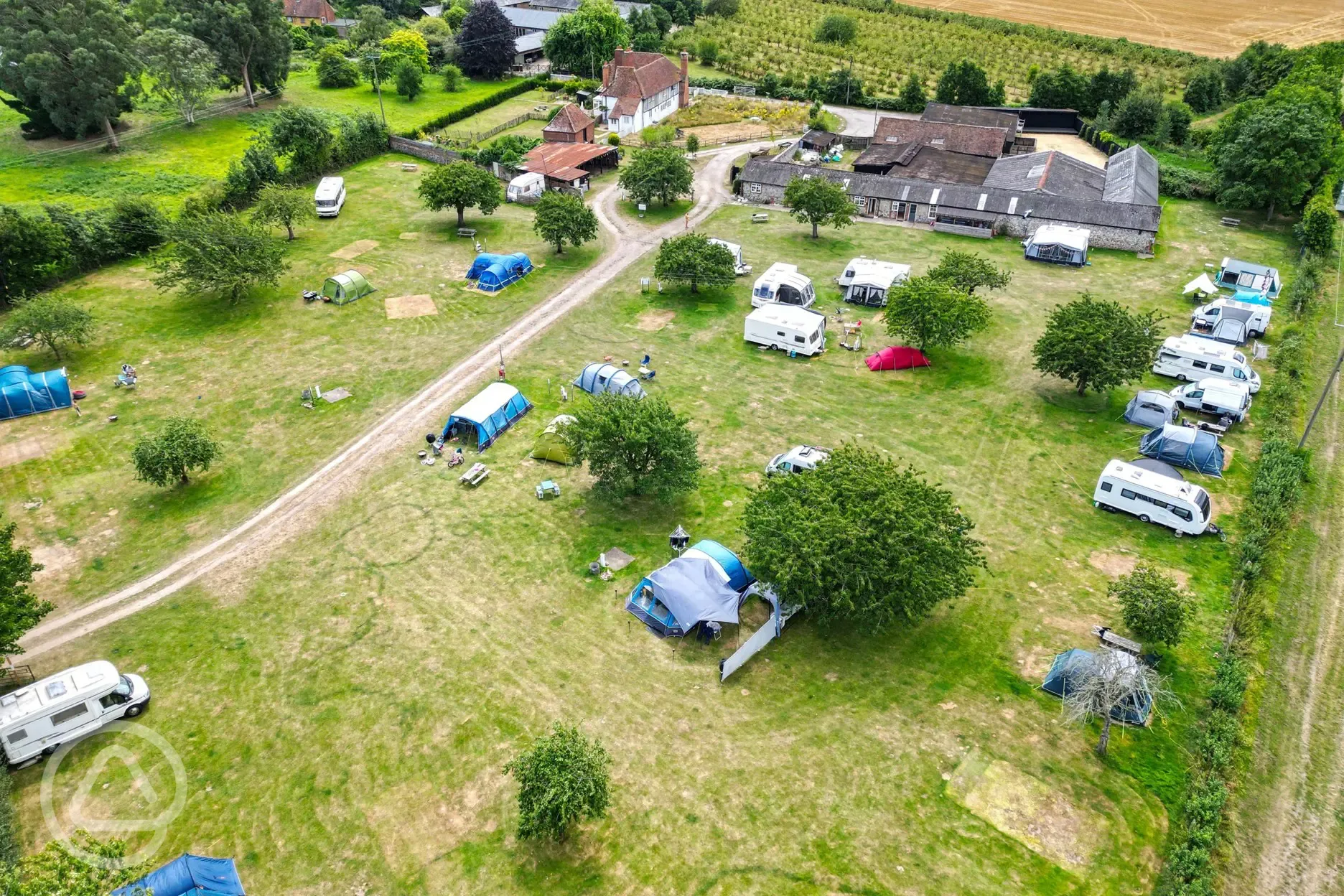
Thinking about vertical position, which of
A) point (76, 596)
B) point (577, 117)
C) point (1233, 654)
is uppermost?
point (577, 117)

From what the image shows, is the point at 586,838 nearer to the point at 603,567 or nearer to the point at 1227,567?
the point at 603,567

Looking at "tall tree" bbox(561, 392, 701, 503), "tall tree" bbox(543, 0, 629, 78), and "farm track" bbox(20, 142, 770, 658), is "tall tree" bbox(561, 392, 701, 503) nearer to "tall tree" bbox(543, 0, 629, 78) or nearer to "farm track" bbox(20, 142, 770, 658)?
"farm track" bbox(20, 142, 770, 658)

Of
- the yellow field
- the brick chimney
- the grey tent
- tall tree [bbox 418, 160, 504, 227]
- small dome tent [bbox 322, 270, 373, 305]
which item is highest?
the yellow field

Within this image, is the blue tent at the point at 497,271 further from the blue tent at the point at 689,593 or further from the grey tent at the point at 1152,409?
the grey tent at the point at 1152,409

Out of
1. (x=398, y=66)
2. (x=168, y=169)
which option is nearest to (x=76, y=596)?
(x=168, y=169)

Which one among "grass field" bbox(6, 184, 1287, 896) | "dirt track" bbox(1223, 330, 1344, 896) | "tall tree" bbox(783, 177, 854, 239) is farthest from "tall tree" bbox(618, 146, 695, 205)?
"dirt track" bbox(1223, 330, 1344, 896)

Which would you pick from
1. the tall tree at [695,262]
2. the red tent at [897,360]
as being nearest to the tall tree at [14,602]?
the tall tree at [695,262]

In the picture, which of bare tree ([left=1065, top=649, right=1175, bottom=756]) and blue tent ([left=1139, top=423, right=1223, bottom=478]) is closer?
bare tree ([left=1065, top=649, right=1175, bottom=756])

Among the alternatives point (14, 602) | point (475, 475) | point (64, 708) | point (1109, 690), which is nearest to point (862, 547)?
point (1109, 690)
